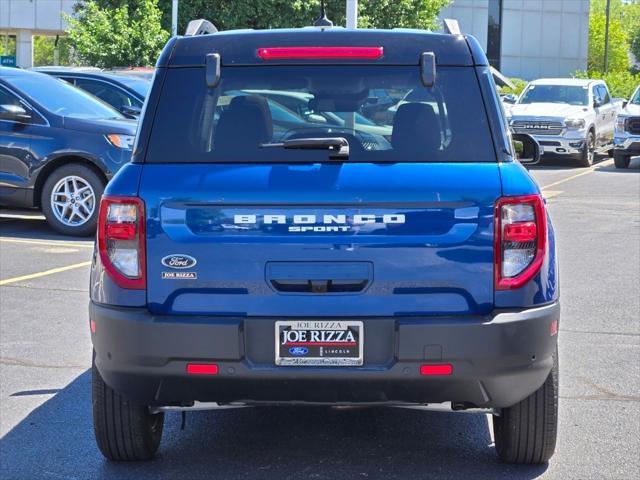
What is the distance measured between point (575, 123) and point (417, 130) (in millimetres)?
19638

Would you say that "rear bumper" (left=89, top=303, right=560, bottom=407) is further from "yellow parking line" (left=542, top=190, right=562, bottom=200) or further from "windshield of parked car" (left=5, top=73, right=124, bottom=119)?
"yellow parking line" (left=542, top=190, right=562, bottom=200)

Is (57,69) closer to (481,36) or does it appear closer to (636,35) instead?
(481,36)

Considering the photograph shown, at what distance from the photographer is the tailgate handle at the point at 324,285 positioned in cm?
421

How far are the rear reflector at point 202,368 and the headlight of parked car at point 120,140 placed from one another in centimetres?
811

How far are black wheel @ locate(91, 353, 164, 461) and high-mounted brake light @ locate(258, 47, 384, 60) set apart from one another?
4.85ft

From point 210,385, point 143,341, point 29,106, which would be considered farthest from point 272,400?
point 29,106

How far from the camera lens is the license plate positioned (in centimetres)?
419

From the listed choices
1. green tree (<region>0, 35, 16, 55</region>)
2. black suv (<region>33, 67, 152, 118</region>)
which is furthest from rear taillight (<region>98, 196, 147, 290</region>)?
green tree (<region>0, 35, 16, 55</region>)

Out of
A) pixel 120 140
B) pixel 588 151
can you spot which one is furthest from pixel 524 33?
pixel 120 140

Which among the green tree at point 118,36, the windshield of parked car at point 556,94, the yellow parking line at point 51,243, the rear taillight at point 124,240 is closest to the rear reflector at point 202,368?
the rear taillight at point 124,240

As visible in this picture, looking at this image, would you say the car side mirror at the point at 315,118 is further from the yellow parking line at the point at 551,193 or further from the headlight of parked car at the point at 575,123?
the headlight of parked car at the point at 575,123

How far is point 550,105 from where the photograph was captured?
2439cm

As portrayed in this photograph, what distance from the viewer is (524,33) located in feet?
202

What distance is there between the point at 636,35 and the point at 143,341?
328ft
